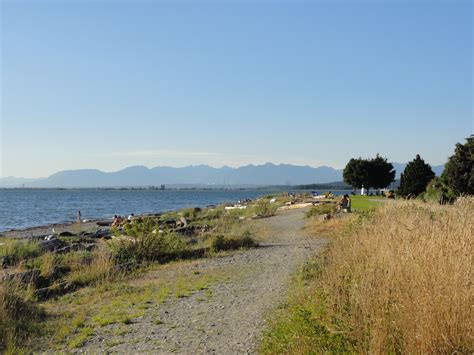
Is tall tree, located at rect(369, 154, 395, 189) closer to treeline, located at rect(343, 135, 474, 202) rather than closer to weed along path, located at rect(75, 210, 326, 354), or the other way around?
treeline, located at rect(343, 135, 474, 202)

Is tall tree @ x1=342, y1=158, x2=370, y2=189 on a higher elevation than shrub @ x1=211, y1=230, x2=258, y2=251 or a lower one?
higher

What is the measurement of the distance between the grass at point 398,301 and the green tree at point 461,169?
25.6 metres

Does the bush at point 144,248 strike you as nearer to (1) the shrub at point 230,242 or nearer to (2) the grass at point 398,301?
(1) the shrub at point 230,242

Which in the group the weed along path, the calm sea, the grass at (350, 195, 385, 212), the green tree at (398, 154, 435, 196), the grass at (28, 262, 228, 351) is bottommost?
the calm sea

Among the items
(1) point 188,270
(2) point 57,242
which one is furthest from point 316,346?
(2) point 57,242

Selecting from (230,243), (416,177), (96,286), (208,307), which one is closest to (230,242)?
(230,243)

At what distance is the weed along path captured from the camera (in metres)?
7.01

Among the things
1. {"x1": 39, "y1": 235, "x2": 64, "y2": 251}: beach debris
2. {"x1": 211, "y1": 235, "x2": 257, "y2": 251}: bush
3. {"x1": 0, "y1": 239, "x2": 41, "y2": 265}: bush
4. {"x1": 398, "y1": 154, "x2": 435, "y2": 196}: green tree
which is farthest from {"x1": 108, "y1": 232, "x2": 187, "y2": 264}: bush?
{"x1": 398, "y1": 154, "x2": 435, "y2": 196}: green tree

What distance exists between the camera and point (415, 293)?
498 cm

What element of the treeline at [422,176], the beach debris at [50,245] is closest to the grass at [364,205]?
the treeline at [422,176]

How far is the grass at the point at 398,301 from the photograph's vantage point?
4.60 m

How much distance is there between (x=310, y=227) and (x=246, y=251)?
23.1 ft

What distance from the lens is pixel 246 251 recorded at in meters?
17.0

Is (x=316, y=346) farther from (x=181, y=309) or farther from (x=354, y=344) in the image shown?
(x=181, y=309)
